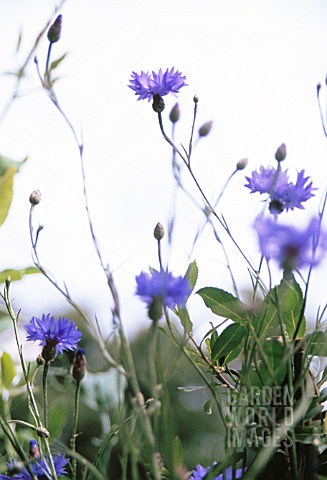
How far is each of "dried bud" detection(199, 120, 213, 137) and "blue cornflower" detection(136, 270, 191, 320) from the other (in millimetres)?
172

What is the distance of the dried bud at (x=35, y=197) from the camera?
0.45 m

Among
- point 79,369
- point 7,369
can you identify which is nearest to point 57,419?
point 7,369

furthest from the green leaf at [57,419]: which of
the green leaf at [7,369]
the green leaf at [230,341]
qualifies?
the green leaf at [230,341]

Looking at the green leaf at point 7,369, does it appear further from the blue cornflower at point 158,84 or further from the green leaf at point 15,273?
the blue cornflower at point 158,84

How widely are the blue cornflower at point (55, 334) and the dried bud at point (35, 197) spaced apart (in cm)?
7

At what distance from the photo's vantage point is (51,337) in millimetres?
445

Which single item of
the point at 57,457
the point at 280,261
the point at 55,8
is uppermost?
the point at 55,8

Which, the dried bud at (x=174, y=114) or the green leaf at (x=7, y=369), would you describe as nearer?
the dried bud at (x=174, y=114)

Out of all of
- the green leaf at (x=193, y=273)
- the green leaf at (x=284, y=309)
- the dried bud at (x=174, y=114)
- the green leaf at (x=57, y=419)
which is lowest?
the green leaf at (x=57, y=419)

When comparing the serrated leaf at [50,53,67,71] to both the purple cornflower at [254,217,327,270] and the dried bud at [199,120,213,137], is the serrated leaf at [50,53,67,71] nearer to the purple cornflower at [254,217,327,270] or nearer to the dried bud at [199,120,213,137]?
the dried bud at [199,120,213,137]

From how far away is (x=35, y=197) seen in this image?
0.45 m

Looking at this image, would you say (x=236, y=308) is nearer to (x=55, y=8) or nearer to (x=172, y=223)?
(x=172, y=223)

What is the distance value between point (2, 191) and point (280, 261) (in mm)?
196

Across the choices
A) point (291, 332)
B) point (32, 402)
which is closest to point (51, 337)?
point (32, 402)
